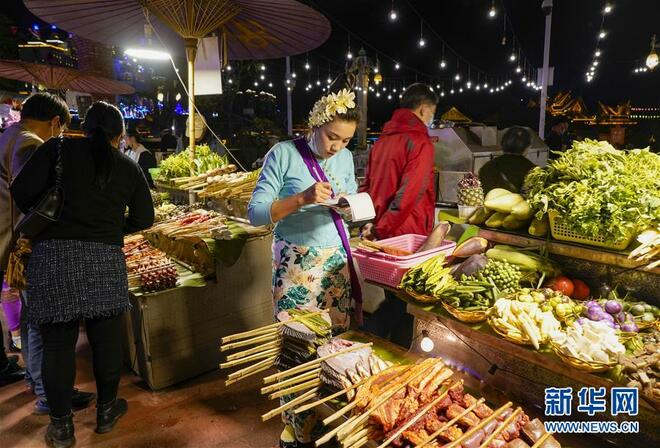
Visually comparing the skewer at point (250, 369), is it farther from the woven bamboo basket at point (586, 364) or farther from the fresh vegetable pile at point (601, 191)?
the fresh vegetable pile at point (601, 191)

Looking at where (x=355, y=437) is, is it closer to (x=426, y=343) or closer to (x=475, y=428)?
(x=475, y=428)

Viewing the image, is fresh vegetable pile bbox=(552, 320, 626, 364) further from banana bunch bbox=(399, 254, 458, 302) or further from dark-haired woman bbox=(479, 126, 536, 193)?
dark-haired woman bbox=(479, 126, 536, 193)

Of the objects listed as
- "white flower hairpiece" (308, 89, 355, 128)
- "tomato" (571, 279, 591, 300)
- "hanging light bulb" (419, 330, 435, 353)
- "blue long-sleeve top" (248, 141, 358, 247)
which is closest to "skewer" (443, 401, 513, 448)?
"hanging light bulb" (419, 330, 435, 353)

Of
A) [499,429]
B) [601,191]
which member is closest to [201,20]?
[601,191]

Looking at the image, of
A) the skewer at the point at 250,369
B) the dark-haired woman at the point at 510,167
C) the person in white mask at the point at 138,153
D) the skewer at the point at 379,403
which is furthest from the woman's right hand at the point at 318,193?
the person in white mask at the point at 138,153

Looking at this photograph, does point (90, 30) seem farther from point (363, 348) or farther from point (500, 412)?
point (500, 412)

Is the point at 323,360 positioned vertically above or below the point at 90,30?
below

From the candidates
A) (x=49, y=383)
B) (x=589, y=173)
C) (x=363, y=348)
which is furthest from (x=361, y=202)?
(x=49, y=383)

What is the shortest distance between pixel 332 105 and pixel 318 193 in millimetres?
554

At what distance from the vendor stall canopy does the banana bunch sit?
263cm

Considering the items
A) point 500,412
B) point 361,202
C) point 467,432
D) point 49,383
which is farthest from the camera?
point 49,383

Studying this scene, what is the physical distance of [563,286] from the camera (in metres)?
2.41

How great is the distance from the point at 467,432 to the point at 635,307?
1.22 metres

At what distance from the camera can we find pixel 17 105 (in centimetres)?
788
